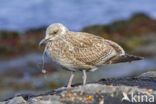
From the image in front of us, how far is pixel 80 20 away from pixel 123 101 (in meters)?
23.6

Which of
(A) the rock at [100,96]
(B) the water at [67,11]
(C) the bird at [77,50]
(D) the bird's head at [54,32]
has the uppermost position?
(B) the water at [67,11]

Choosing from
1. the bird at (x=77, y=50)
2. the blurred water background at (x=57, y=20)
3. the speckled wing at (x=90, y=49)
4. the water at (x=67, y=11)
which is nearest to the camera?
the bird at (x=77, y=50)

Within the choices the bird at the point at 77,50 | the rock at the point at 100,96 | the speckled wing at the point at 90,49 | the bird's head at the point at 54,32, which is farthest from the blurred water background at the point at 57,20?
the rock at the point at 100,96

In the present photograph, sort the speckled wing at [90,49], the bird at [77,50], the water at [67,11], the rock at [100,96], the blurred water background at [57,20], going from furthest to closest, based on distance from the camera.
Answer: the water at [67,11], the blurred water background at [57,20], the speckled wing at [90,49], the bird at [77,50], the rock at [100,96]

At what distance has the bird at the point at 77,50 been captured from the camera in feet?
26.8

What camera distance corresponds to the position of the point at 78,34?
28.0 feet

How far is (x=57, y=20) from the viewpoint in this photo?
98.6 feet

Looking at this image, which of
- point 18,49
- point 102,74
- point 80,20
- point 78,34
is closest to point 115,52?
point 78,34

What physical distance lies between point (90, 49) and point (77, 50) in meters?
0.30

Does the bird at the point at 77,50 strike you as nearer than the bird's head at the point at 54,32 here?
Yes

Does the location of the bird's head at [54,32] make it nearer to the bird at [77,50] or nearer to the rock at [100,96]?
the bird at [77,50]

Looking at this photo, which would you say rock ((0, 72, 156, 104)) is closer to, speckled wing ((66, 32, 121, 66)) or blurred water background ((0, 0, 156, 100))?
speckled wing ((66, 32, 121, 66))

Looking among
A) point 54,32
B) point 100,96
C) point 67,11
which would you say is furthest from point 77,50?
point 67,11

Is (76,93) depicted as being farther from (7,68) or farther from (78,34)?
(7,68)
